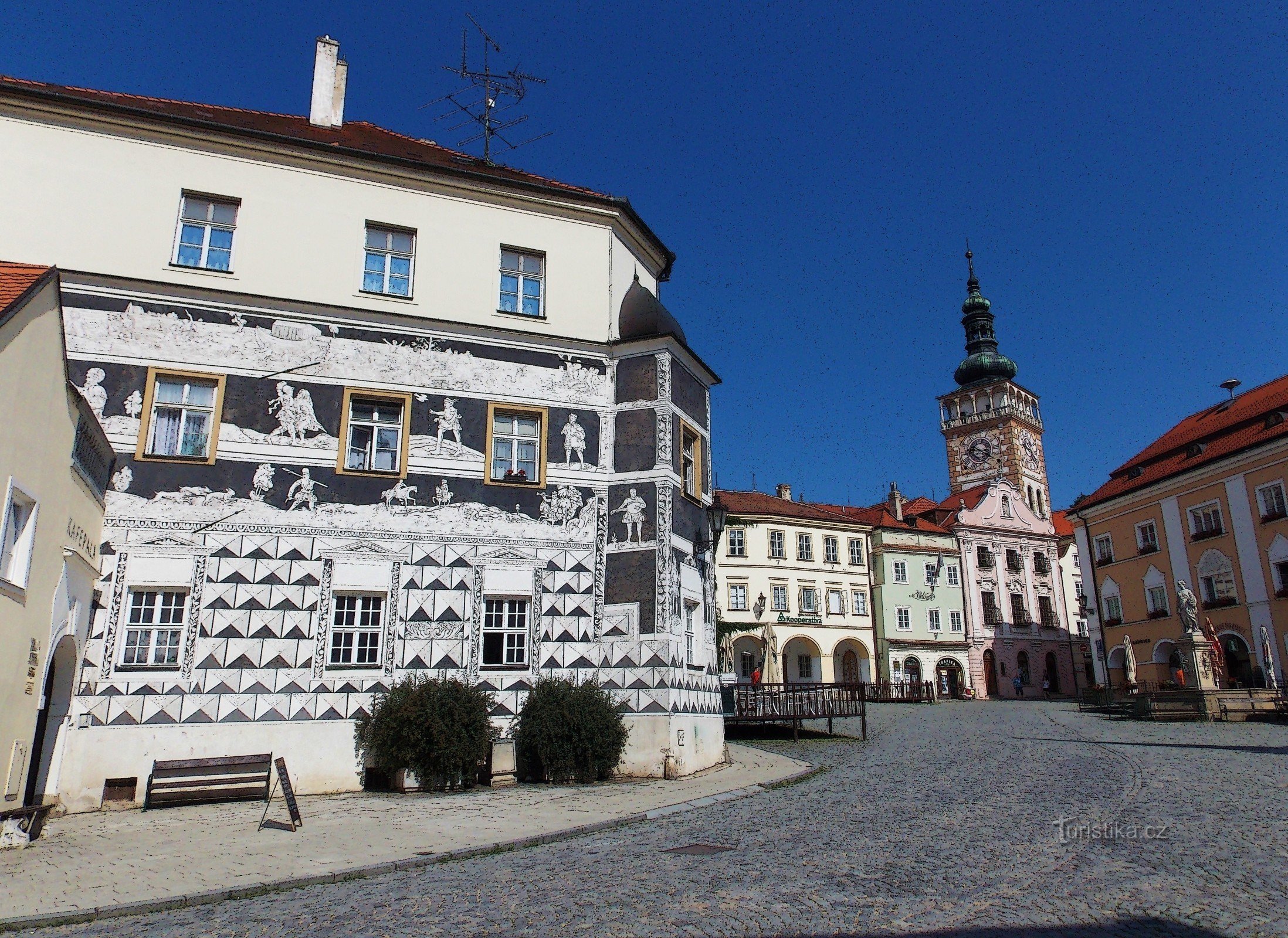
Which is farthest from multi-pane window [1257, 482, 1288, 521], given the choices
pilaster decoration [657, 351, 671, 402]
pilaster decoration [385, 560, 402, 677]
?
pilaster decoration [385, 560, 402, 677]

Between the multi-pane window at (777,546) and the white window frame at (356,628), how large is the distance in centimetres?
3848

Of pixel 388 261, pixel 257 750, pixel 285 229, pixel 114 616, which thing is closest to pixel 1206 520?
pixel 388 261

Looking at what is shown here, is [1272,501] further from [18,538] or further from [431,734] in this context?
[18,538]

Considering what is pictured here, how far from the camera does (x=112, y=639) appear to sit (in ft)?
47.9

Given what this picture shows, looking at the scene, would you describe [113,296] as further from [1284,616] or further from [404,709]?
[1284,616]

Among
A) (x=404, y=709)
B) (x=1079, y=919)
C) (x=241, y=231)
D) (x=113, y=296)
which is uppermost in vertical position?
(x=241, y=231)

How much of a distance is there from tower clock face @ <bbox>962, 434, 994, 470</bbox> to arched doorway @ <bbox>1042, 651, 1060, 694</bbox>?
1690cm

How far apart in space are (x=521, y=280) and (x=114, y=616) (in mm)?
Answer: 9762

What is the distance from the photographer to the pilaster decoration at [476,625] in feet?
53.7

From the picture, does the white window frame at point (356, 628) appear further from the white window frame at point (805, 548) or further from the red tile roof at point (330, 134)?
the white window frame at point (805, 548)

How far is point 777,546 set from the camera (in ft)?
174

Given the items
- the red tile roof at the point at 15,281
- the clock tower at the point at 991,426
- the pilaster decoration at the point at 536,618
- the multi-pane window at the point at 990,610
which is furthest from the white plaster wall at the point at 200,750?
the clock tower at the point at 991,426

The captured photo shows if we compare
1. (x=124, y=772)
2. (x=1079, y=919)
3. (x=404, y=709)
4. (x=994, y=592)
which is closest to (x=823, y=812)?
(x=1079, y=919)

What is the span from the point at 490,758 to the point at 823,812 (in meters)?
6.30
